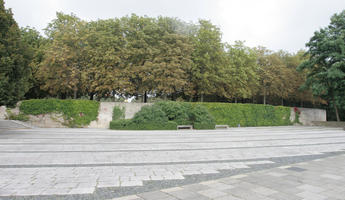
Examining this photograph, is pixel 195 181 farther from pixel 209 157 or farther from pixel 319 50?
pixel 319 50

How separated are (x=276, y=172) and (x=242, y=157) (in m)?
2.15

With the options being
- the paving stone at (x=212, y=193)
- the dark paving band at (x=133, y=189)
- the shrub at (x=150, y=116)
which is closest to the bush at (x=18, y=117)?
the shrub at (x=150, y=116)

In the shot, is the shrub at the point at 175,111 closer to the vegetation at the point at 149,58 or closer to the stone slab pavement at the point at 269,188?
the vegetation at the point at 149,58

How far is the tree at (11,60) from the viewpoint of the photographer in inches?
462

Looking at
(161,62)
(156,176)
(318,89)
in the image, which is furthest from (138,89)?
(318,89)

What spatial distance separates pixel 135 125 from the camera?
61.6ft

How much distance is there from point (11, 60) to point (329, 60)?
30.8 metres

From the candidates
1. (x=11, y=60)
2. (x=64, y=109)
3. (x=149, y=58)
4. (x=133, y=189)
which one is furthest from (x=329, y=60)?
(x=11, y=60)

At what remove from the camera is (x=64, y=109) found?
2048 centimetres

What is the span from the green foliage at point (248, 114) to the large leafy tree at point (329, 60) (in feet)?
16.3

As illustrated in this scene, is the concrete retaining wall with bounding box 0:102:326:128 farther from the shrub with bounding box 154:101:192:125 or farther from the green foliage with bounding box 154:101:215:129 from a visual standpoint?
the green foliage with bounding box 154:101:215:129

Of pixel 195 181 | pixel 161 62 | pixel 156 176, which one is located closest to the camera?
pixel 195 181

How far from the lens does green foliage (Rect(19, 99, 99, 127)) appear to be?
20328mm

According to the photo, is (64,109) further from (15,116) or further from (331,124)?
(331,124)
